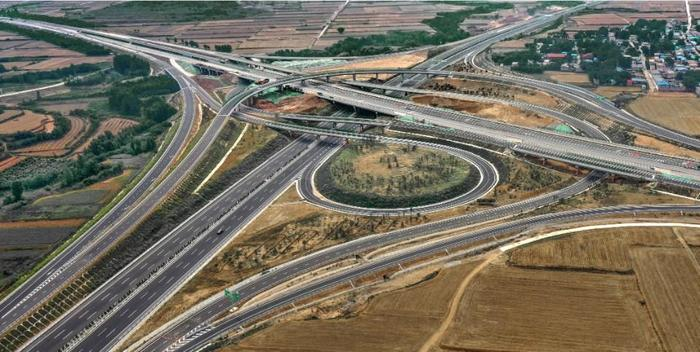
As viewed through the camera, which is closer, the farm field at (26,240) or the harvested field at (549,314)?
the harvested field at (549,314)

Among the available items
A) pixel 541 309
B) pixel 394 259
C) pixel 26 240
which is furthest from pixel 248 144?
pixel 541 309

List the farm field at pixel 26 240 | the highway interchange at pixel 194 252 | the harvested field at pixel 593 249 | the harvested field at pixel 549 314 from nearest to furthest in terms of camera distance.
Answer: the harvested field at pixel 549 314 < the highway interchange at pixel 194 252 < the harvested field at pixel 593 249 < the farm field at pixel 26 240

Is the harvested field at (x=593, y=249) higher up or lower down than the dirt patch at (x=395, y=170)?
→ lower down

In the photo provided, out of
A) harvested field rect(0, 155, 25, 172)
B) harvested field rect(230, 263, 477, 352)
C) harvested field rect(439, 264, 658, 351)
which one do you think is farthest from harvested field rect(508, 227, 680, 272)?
harvested field rect(0, 155, 25, 172)

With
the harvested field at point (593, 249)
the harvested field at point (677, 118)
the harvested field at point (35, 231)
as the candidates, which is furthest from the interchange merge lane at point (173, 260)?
the harvested field at point (677, 118)

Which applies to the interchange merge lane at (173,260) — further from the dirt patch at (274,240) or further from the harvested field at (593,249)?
the harvested field at (593,249)

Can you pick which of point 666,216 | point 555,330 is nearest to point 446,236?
point 555,330

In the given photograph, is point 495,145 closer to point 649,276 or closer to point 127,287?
point 649,276
